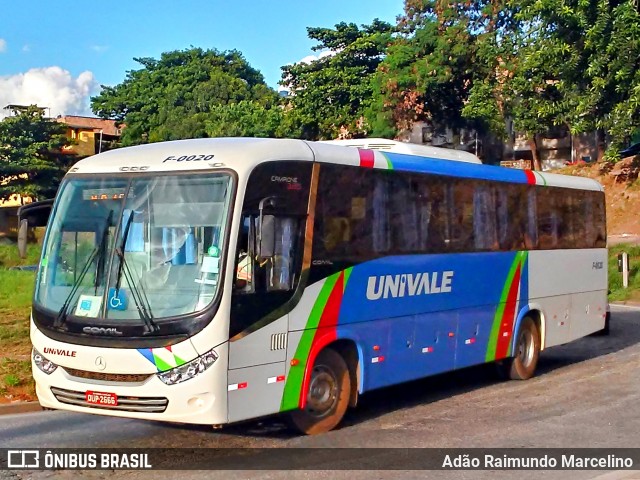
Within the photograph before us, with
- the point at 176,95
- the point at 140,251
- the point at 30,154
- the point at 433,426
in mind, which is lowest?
the point at 433,426

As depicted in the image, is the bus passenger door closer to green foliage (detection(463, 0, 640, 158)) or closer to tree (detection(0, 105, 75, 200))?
green foliage (detection(463, 0, 640, 158))

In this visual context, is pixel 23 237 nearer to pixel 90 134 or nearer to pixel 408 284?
pixel 408 284

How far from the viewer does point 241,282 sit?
27.0 ft

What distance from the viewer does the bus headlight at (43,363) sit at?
8.51 meters

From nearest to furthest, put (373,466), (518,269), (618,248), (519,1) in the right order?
(373,466), (518,269), (618,248), (519,1)

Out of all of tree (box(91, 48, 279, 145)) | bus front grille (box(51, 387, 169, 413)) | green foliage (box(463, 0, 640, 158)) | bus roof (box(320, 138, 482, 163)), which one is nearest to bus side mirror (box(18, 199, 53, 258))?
bus front grille (box(51, 387, 169, 413))

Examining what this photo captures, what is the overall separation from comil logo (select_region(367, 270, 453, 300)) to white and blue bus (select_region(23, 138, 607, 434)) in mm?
23

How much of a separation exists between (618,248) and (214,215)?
27.6 meters

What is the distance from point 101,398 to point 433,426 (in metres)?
3.74

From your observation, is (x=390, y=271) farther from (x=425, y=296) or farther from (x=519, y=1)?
(x=519, y=1)

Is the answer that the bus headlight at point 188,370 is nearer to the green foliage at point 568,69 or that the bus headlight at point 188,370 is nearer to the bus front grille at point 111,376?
the bus front grille at point 111,376

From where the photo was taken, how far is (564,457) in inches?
331

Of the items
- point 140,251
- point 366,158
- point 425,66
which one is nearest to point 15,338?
point 140,251

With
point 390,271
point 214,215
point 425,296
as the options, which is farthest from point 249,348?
point 425,296
